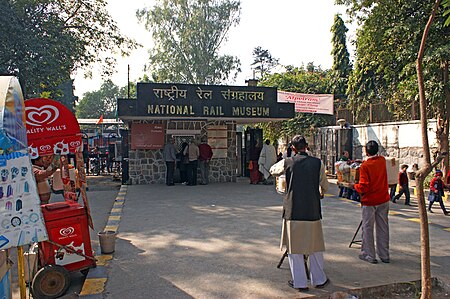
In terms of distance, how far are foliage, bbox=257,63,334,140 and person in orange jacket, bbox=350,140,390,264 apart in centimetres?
1575

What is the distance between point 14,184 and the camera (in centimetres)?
310

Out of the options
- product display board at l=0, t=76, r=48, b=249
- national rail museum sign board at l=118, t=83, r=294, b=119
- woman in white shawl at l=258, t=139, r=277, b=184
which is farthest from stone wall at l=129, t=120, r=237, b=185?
product display board at l=0, t=76, r=48, b=249

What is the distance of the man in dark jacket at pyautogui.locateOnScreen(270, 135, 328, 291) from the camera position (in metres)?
4.58

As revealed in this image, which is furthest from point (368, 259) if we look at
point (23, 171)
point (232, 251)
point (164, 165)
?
point (164, 165)

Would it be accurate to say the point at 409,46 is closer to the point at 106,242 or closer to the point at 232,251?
the point at 232,251

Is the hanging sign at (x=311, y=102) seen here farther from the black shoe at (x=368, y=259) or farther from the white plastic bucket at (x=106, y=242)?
the white plastic bucket at (x=106, y=242)

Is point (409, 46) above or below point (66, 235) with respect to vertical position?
above

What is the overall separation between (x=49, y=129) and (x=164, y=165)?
9316 mm

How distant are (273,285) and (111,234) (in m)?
2.66

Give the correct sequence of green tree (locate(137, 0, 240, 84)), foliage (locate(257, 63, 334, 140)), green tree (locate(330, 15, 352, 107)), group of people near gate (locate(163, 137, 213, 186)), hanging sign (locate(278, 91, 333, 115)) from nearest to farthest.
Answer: group of people near gate (locate(163, 137, 213, 186))
hanging sign (locate(278, 91, 333, 115))
foliage (locate(257, 63, 334, 140))
green tree (locate(330, 15, 352, 107))
green tree (locate(137, 0, 240, 84))

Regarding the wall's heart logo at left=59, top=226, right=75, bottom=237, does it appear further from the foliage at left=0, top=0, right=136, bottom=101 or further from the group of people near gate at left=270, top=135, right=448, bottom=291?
the foliage at left=0, top=0, right=136, bottom=101

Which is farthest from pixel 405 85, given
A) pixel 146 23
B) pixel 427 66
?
pixel 146 23

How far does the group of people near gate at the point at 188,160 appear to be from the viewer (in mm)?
13719

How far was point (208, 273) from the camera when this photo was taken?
508cm
